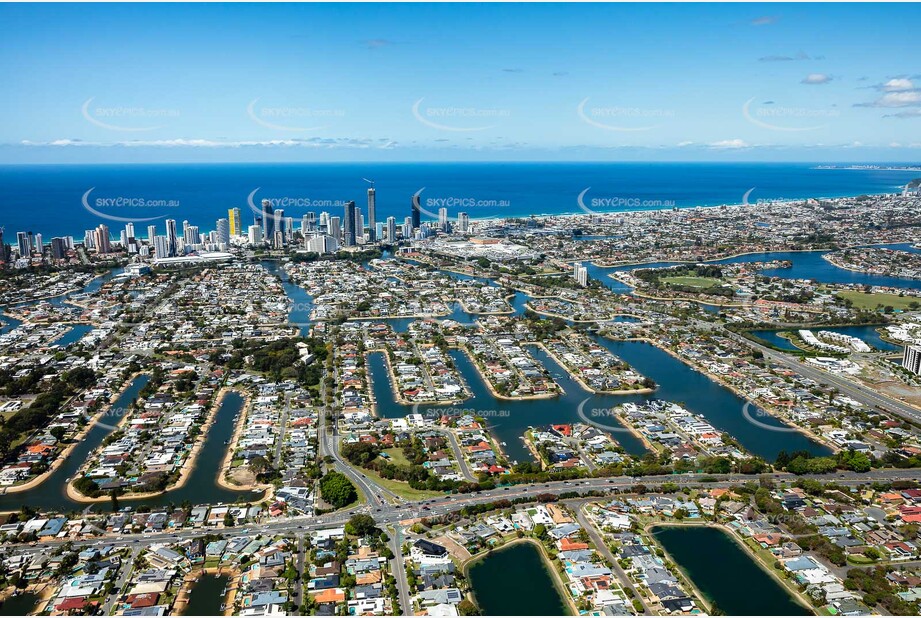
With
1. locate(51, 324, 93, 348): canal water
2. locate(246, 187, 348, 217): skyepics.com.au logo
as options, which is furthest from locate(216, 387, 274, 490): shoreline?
locate(246, 187, 348, 217): skyepics.com.au logo

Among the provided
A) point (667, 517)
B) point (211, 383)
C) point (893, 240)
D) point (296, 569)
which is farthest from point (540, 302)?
point (893, 240)

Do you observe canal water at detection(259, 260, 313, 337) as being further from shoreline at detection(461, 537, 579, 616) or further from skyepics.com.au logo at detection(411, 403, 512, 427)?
shoreline at detection(461, 537, 579, 616)

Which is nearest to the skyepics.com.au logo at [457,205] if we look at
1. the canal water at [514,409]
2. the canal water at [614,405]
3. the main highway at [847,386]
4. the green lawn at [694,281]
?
the green lawn at [694,281]

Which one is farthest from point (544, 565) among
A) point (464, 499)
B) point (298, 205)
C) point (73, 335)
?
point (298, 205)

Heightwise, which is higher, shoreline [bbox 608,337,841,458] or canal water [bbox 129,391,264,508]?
shoreline [bbox 608,337,841,458]

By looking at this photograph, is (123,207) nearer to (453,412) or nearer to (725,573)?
(453,412)

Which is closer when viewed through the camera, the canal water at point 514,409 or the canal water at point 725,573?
the canal water at point 725,573

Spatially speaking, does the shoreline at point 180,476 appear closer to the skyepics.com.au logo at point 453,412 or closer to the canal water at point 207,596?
the canal water at point 207,596
